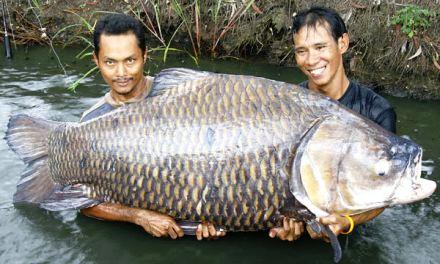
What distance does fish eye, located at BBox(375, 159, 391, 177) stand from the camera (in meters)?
2.74

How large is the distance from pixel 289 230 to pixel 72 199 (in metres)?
1.44

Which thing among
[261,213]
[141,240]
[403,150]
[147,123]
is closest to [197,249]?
[141,240]

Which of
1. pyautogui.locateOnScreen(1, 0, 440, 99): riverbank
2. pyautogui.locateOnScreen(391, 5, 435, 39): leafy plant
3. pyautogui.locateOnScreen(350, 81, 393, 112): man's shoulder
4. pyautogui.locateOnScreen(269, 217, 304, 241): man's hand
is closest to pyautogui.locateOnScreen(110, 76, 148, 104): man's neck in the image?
pyautogui.locateOnScreen(269, 217, 304, 241): man's hand

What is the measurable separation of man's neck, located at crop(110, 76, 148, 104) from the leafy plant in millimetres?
3674

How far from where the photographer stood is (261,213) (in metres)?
2.94

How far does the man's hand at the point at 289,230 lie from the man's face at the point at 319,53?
1.08m

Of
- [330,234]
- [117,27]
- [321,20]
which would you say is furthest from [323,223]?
[117,27]

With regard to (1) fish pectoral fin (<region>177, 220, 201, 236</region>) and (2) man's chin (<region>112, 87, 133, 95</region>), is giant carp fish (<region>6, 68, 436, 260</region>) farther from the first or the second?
(2) man's chin (<region>112, 87, 133, 95</region>)

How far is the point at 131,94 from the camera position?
12.4 feet

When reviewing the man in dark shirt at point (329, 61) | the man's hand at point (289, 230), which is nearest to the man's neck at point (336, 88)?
the man in dark shirt at point (329, 61)

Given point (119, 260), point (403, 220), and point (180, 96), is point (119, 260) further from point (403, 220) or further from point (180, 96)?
point (403, 220)

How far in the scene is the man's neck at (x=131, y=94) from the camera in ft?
12.4

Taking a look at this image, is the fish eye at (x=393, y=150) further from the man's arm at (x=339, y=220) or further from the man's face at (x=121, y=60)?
the man's face at (x=121, y=60)

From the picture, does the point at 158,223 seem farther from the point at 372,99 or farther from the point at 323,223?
the point at 372,99
